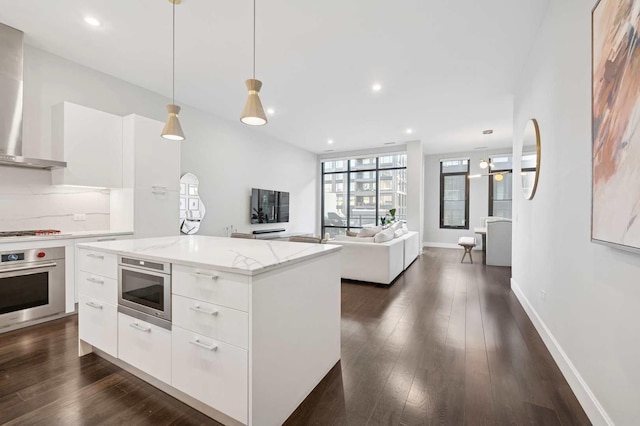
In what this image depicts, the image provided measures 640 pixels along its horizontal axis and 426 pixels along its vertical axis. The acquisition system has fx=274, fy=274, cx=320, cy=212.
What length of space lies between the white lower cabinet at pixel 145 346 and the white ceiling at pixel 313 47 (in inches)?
107

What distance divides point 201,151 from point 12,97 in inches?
96.2

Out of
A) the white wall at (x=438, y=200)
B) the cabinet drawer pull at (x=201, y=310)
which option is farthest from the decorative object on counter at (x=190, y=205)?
the white wall at (x=438, y=200)

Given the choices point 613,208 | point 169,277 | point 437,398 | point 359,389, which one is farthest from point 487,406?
point 169,277

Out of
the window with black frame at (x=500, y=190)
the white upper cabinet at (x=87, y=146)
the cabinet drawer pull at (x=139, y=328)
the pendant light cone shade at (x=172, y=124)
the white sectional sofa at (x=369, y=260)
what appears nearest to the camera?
the cabinet drawer pull at (x=139, y=328)

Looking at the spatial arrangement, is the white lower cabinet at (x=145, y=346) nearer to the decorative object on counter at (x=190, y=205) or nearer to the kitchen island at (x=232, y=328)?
the kitchen island at (x=232, y=328)

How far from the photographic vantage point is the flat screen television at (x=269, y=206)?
6252 mm

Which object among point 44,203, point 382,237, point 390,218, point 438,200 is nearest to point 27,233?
point 44,203

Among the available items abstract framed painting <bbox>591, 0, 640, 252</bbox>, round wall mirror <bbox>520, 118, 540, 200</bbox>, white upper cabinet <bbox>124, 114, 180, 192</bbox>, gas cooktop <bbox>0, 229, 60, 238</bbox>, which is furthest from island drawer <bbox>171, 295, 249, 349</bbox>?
round wall mirror <bbox>520, 118, 540, 200</bbox>

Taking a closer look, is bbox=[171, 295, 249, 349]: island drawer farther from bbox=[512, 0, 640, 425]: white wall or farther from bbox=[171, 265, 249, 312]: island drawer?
bbox=[512, 0, 640, 425]: white wall

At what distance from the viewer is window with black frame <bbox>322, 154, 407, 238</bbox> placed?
8586 millimetres

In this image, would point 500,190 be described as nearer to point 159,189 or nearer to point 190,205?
point 190,205

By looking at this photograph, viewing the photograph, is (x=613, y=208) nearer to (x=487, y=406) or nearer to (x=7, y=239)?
(x=487, y=406)

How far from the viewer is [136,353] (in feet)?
5.87

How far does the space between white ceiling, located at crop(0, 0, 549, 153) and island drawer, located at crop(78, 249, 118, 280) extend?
225 cm
